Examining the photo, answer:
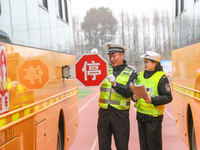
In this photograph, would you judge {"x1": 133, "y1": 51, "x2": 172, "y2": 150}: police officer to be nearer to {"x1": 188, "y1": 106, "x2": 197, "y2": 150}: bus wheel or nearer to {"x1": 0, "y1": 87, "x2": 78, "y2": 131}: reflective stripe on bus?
{"x1": 188, "y1": 106, "x2": 197, "y2": 150}: bus wheel

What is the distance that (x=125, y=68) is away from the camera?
15.4 feet

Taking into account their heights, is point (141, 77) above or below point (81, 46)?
below

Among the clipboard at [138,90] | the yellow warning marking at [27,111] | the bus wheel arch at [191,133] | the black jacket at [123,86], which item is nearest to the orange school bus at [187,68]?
the bus wheel arch at [191,133]

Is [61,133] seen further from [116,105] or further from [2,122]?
[2,122]

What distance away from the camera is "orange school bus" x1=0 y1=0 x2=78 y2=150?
9.64 feet

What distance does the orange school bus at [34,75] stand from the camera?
294 centimetres

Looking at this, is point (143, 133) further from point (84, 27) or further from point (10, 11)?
point (84, 27)

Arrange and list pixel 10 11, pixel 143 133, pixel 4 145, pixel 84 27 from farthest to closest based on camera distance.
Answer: pixel 84 27 < pixel 143 133 < pixel 10 11 < pixel 4 145

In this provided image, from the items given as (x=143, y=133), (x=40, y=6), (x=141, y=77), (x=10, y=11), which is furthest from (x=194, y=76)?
(x=10, y=11)

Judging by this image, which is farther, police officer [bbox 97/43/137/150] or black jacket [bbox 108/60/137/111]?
police officer [bbox 97/43/137/150]

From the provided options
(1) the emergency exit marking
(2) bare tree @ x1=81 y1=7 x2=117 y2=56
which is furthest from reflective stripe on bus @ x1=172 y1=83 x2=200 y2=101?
(2) bare tree @ x1=81 y1=7 x2=117 y2=56

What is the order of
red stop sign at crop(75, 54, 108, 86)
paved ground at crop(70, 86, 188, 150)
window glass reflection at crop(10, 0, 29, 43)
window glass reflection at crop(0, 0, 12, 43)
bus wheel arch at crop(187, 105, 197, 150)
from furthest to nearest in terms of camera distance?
paved ground at crop(70, 86, 188, 150) → bus wheel arch at crop(187, 105, 197, 150) → red stop sign at crop(75, 54, 108, 86) → window glass reflection at crop(10, 0, 29, 43) → window glass reflection at crop(0, 0, 12, 43)

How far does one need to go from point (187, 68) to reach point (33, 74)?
2920 mm

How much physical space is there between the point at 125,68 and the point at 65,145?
7.12ft
